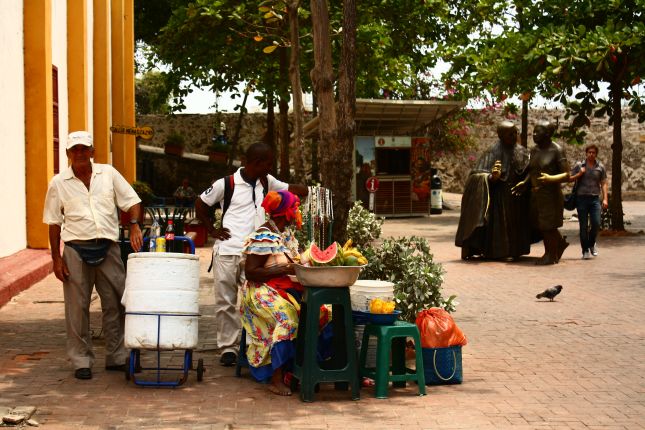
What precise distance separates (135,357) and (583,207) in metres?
11.3

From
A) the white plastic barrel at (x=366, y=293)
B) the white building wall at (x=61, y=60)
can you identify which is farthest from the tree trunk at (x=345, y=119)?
the white building wall at (x=61, y=60)

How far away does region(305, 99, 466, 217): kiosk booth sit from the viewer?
2997cm

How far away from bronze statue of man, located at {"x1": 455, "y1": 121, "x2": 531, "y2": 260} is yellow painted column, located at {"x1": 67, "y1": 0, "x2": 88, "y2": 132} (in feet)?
20.6

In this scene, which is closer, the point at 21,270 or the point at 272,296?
the point at 272,296

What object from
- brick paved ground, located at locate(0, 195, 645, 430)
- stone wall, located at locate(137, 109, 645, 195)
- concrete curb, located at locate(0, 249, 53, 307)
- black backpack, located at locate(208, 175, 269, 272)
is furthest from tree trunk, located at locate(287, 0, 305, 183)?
stone wall, located at locate(137, 109, 645, 195)

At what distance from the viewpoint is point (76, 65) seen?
18328mm

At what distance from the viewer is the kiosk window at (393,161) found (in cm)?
3052

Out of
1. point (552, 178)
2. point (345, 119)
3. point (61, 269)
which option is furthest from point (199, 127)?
point (61, 269)

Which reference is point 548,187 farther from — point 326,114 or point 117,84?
point 117,84

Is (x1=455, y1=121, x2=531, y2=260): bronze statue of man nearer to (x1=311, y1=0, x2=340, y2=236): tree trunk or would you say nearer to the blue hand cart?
(x1=311, y1=0, x2=340, y2=236): tree trunk

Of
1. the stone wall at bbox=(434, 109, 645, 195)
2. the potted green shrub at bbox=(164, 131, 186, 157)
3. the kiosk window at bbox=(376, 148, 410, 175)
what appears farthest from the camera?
the stone wall at bbox=(434, 109, 645, 195)

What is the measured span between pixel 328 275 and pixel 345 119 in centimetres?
273

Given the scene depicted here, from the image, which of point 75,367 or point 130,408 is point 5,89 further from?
point 130,408

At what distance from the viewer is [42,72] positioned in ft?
49.2
